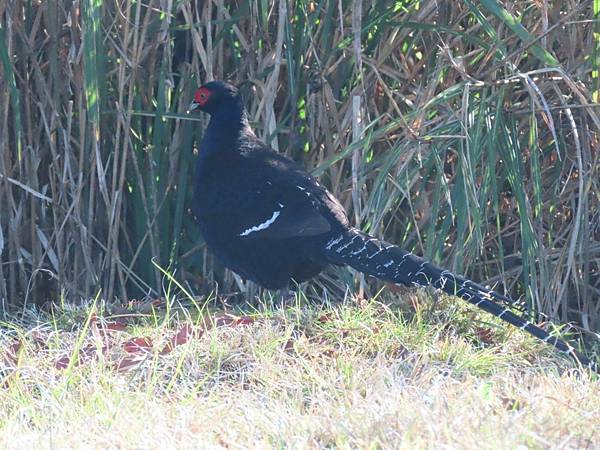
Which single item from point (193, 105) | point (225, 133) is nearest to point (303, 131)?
point (225, 133)

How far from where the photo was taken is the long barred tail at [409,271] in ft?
12.0

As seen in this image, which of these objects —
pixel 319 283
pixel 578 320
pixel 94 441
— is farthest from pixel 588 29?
pixel 94 441

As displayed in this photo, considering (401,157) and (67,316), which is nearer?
(67,316)

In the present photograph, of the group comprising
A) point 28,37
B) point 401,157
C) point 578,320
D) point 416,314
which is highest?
point 28,37

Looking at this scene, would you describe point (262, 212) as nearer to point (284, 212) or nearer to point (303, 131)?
point (284, 212)

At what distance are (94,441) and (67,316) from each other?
4.62 feet

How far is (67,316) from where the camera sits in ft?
13.1

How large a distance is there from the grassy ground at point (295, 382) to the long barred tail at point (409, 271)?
2.9 inches

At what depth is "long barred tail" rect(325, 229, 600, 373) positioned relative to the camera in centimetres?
366

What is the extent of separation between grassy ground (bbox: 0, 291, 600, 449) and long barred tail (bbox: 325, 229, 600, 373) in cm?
7

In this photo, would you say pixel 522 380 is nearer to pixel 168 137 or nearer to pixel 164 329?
pixel 164 329

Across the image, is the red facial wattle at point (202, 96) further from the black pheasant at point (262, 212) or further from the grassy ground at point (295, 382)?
the grassy ground at point (295, 382)

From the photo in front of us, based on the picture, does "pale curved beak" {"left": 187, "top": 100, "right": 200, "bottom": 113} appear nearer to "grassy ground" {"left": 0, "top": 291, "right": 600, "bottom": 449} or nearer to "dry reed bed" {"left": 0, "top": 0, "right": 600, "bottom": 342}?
"dry reed bed" {"left": 0, "top": 0, "right": 600, "bottom": 342}

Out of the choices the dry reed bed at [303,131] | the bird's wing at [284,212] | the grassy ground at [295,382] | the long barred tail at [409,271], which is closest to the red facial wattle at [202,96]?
the dry reed bed at [303,131]
